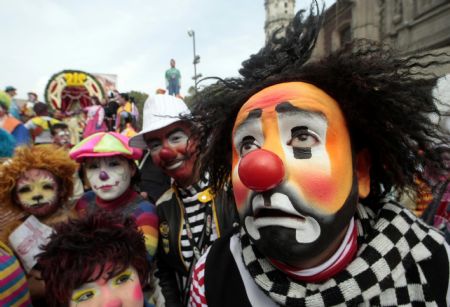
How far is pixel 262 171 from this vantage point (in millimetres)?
980

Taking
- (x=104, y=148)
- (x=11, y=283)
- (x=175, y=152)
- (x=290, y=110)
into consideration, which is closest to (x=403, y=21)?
(x=175, y=152)

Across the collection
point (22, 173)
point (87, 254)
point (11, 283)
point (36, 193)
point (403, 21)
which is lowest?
point (11, 283)

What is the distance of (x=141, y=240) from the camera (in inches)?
61.8

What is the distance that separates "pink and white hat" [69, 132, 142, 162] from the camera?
84.2 inches

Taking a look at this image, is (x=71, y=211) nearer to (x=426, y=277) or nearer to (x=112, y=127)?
(x=426, y=277)

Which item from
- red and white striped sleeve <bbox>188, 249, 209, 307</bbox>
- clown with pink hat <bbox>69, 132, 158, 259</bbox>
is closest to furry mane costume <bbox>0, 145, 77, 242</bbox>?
clown with pink hat <bbox>69, 132, 158, 259</bbox>

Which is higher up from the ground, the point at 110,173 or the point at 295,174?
the point at 295,174

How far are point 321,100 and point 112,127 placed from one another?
20.8ft

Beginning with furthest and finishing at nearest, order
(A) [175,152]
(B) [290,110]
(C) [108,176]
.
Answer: (C) [108,176]
(A) [175,152]
(B) [290,110]

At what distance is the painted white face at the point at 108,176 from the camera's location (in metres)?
2.11

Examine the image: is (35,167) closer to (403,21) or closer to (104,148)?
(104,148)

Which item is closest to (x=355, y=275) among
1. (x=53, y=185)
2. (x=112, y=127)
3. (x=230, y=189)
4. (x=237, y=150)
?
(x=237, y=150)

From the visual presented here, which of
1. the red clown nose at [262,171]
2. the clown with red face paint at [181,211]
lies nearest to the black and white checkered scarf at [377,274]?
the red clown nose at [262,171]

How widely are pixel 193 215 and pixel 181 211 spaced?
7 cm
